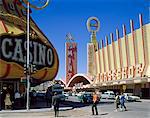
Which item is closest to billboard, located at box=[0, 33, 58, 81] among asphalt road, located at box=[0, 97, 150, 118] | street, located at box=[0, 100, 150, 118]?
street, located at box=[0, 100, 150, 118]

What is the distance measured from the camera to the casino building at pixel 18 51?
107ft

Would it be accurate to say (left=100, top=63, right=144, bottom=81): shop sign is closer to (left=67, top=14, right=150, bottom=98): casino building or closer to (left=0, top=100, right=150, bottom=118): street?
(left=67, top=14, right=150, bottom=98): casino building

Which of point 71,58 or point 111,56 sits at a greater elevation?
point 71,58

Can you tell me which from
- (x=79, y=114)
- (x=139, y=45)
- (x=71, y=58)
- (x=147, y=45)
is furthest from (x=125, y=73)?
(x=71, y=58)

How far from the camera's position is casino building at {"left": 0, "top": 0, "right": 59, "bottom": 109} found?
32688 millimetres

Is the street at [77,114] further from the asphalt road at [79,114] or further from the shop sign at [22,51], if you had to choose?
the shop sign at [22,51]

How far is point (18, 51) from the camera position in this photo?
34.1 meters

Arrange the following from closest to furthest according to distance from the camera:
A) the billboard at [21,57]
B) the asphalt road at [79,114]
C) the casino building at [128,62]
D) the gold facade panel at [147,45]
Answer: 1. the asphalt road at [79,114]
2. the billboard at [21,57]
3. the gold facade panel at [147,45]
4. the casino building at [128,62]

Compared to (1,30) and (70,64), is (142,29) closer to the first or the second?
(1,30)

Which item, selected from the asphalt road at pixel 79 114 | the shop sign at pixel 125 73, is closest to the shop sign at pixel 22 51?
the asphalt road at pixel 79 114

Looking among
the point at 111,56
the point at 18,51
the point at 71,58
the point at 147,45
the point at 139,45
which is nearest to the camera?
the point at 18,51

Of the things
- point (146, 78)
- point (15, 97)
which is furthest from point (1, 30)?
point (146, 78)

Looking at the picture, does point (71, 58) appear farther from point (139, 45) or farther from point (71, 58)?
point (139, 45)

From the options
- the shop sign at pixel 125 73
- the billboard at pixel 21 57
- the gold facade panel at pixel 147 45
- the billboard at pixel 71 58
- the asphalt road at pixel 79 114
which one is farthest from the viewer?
the billboard at pixel 71 58
